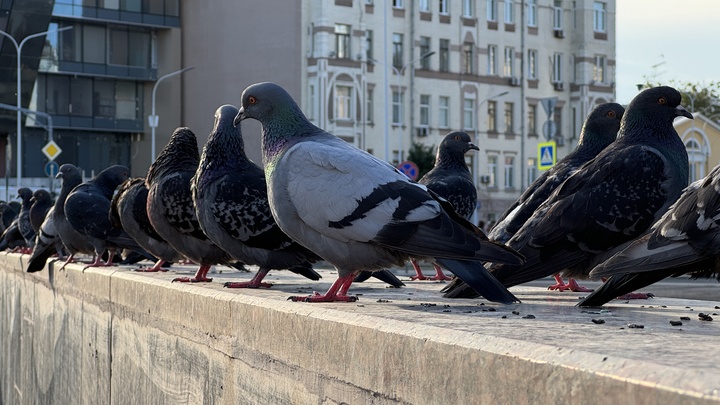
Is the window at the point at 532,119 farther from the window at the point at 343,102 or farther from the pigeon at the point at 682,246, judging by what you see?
the pigeon at the point at 682,246

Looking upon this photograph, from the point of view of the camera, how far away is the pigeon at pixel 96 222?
13.0 m

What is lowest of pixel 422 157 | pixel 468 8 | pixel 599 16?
pixel 422 157

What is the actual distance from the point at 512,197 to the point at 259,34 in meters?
16.6

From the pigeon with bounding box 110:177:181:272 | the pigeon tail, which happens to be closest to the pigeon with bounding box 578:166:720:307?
the pigeon tail

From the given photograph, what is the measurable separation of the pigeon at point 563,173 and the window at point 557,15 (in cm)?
5913

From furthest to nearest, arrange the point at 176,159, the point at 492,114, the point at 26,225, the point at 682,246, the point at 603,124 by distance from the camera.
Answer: the point at 492,114
the point at 26,225
the point at 176,159
the point at 603,124
the point at 682,246

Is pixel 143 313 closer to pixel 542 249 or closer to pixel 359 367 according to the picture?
pixel 542 249

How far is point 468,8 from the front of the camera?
203 feet

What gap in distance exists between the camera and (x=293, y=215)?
19.5 feet

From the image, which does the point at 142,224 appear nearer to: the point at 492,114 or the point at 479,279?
the point at 479,279

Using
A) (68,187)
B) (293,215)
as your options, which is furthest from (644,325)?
(68,187)

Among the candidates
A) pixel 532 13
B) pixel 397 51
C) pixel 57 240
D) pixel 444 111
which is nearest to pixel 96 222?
pixel 57 240

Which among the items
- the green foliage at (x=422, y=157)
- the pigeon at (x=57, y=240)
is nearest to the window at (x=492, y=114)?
the green foliage at (x=422, y=157)

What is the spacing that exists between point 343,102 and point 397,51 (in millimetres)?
4566
